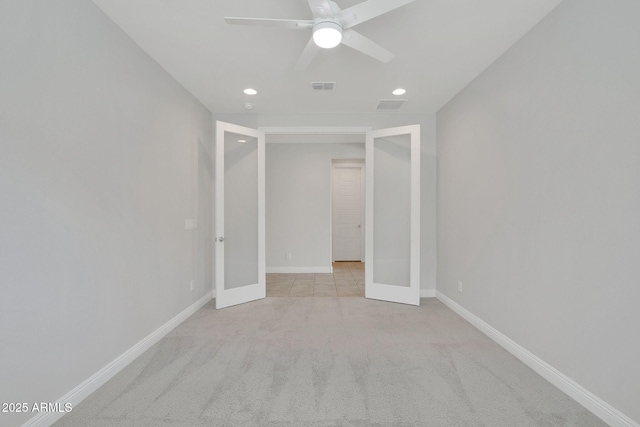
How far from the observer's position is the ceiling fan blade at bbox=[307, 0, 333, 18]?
162 centimetres

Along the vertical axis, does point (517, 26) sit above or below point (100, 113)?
above

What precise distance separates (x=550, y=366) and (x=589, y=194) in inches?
48.8

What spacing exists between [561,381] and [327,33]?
2.72 metres

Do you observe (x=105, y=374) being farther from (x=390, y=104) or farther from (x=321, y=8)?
(x=390, y=104)

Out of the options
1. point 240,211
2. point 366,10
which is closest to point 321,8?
point 366,10

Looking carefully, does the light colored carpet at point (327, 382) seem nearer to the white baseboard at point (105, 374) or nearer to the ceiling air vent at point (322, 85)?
the white baseboard at point (105, 374)

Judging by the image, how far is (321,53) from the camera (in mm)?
2605

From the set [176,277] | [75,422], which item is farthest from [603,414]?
[176,277]

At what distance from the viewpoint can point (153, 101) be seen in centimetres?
268

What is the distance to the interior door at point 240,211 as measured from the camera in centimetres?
366

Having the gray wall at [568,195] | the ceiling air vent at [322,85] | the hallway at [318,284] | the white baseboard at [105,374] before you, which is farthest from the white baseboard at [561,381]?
the white baseboard at [105,374]

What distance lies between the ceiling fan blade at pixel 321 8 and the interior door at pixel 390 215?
2.37 meters

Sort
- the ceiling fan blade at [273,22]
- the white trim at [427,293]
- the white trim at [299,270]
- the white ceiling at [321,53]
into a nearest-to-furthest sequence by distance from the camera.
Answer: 1. the ceiling fan blade at [273,22]
2. the white ceiling at [321,53]
3. the white trim at [427,293]
4. the white trim at [299,270]

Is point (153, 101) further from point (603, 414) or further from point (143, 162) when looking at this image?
point (603, 414)
